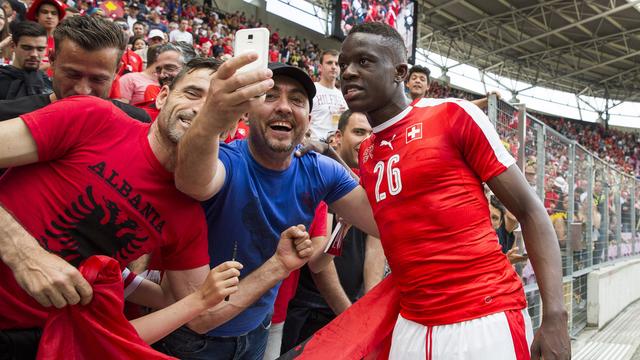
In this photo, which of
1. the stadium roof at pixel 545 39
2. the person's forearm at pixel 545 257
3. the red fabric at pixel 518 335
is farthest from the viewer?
the stadium roof at pixel 545 39

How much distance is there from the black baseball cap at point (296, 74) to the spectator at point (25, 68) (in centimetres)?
211

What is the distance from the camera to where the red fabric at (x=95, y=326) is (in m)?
1.43

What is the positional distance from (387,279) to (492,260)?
1.84 feet

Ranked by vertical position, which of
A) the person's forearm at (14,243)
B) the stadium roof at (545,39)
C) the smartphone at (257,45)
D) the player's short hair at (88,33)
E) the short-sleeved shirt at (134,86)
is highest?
the stadium roof at (545,39)

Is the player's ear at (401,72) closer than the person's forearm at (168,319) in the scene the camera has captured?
No

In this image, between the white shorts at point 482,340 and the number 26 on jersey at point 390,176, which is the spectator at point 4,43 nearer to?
the number 26 on jersey at point 390,176

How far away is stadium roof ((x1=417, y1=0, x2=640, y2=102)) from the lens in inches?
920

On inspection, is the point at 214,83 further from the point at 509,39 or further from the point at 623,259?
the point at 509,39

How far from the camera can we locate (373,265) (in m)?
3.25

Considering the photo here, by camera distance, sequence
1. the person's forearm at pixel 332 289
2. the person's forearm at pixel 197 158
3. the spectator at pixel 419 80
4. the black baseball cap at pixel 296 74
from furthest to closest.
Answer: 1. the spectator at pixel 419 80
2. the person's forearm at pixel 332 289
3. the black baseball cap at pixel 296 74
4. the person's forearm at pixel 197 158

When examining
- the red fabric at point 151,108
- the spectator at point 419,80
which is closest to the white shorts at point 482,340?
the red fabric at point 151,108

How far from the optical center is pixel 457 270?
200 cm

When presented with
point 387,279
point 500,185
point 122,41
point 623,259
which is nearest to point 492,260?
point 500,185

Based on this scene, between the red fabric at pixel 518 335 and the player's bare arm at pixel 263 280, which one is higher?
the player's bare arm at pixel 263 280
